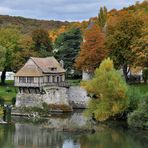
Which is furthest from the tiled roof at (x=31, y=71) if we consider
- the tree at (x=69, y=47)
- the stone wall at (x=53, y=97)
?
the tree at (x=69, y=47)

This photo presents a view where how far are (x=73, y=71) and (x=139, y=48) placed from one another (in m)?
15.2

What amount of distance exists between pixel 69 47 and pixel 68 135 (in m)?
31.8

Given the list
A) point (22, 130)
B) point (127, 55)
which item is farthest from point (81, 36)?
point (22, 130)

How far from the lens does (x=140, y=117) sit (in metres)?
47.5

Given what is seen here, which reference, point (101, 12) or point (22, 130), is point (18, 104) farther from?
point (101, 12)

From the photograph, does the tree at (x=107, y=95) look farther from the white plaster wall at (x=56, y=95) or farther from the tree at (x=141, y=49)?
the tree at (x=141, y=49)

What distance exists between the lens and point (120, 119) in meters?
52.3

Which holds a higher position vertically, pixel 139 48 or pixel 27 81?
pixel 139 48

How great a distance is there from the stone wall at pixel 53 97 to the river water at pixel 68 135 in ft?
22.7

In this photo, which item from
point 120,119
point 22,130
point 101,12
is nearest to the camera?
point 22,130

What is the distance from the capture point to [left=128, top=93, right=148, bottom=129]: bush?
47.2 meters

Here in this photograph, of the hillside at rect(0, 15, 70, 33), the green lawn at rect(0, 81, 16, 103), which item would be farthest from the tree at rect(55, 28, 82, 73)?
the hillside at rect(0, 15, 70, 33)

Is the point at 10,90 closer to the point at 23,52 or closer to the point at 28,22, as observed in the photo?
the point at 23,52

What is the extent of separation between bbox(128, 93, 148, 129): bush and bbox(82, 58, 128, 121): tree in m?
2.65
